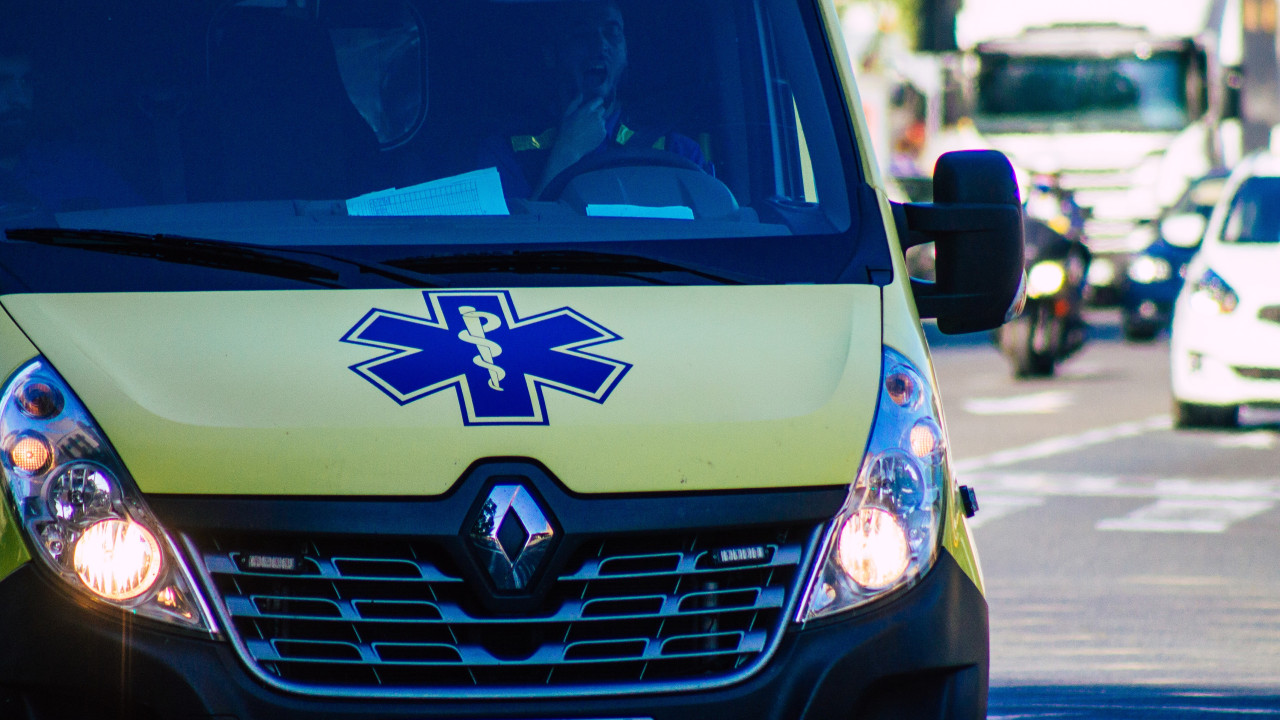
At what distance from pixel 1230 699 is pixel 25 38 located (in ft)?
12.4

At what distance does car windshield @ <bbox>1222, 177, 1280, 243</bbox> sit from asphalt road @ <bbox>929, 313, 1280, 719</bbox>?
1258 millimetres

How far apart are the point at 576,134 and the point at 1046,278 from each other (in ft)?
47.9

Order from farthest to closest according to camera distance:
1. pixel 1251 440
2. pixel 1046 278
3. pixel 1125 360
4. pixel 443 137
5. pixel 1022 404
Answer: pixel 1125 360, pixel 1046 278, pixel 1022 404, pixel 1251 440, pixel 443 137

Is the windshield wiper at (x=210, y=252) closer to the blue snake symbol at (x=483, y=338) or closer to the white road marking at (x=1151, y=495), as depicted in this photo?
the blue snake symbol at (x=483, y=338)

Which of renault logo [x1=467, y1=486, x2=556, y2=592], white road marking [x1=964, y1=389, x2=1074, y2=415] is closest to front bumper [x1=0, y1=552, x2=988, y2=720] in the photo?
renault logo [x1=467, y1=486, x2=556, y2=592]

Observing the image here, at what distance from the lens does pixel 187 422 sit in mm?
3797

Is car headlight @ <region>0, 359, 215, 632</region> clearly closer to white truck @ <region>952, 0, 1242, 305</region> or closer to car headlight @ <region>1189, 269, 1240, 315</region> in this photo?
car headlight @ <region>1189, 269, 1240, 315</region>

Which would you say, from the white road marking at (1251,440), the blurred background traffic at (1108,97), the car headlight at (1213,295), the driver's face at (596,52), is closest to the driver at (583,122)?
the driver's face at (596,52)

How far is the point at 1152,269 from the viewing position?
70.4 feet

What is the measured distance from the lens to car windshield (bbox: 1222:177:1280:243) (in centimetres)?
1459

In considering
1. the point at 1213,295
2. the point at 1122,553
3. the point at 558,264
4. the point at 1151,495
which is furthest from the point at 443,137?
the point at 1213,295

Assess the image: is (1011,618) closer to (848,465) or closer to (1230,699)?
(1230,699)

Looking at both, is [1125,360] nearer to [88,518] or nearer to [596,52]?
[596,52]

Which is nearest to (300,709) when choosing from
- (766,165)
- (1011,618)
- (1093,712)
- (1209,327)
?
(766,165)
